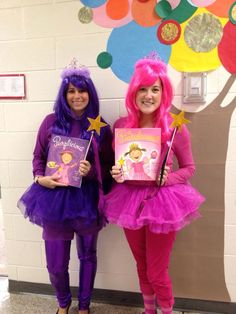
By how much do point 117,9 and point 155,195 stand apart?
1.04m

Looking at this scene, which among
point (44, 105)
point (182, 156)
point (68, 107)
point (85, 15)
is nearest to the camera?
point (182, 156)

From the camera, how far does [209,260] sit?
73.1 inches

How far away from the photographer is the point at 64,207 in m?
1.61

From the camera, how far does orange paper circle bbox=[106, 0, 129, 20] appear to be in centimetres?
173

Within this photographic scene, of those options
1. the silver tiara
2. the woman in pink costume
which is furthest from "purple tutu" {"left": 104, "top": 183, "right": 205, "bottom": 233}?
the silver tiara

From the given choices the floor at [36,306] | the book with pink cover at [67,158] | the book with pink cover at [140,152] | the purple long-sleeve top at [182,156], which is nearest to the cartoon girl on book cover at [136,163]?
the book with pink cover at [140,152]

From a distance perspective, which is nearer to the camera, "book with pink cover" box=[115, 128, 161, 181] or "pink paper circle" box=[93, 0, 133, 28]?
"book with pink cover" box=[115, 128, 161, 181]

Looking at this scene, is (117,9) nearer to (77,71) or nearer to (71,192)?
(77,71)

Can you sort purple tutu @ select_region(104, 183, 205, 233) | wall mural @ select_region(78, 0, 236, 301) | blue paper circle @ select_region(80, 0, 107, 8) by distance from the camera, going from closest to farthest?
purple tutu @ select_region(104, 183, 205, 233) → wall mural @ select_region(78, 0, 236, 301) → blue paper circle @ select_region(80, 0, 107, 8)

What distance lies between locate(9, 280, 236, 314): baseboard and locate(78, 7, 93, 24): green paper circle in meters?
1.64

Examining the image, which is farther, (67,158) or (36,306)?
(36,306)

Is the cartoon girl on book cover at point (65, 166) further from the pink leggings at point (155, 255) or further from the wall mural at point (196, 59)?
the wall mural at point (196, 59)

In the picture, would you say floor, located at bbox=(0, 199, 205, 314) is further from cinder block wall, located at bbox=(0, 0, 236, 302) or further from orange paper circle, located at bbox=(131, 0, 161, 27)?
orange paper circle, located at bbox=(131, 0, 161, 27)

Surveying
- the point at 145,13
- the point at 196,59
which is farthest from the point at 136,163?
the point at 145,13
